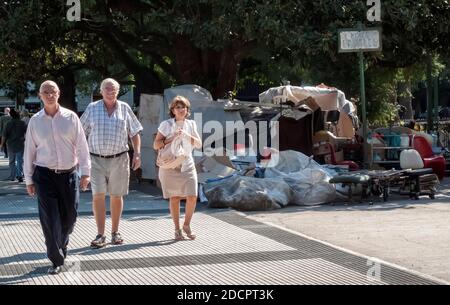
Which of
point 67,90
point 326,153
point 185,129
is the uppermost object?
point 67,90

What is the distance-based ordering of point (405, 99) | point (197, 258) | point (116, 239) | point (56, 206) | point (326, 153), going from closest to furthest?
point (56, 206) < point (197, 258) < point (116, 239) < point (326, 153) < point (405, 99)

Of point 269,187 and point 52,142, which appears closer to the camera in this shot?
point 52,142

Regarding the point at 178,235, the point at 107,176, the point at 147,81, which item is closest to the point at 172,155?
the point at 107,176

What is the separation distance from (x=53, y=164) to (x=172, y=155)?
1.98m

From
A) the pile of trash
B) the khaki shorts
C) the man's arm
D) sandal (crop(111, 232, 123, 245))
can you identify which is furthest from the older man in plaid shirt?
the pile of trash

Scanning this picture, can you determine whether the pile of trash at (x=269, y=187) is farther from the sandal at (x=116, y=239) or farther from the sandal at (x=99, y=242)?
the sandal at (x=99, y=242)

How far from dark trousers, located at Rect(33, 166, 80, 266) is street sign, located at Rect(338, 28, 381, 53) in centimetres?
776

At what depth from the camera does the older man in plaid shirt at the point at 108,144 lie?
318 inches

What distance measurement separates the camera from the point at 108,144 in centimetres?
808

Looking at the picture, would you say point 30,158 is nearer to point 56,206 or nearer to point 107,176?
point 56,206

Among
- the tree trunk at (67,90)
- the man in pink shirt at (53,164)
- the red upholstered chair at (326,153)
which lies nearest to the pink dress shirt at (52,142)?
the man in pink shirt at (53,164)

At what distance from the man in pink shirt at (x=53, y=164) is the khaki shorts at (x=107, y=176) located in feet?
3.60

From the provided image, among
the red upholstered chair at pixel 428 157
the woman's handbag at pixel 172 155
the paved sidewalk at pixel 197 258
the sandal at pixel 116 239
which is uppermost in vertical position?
the woman's handbag at pixel 172 155
